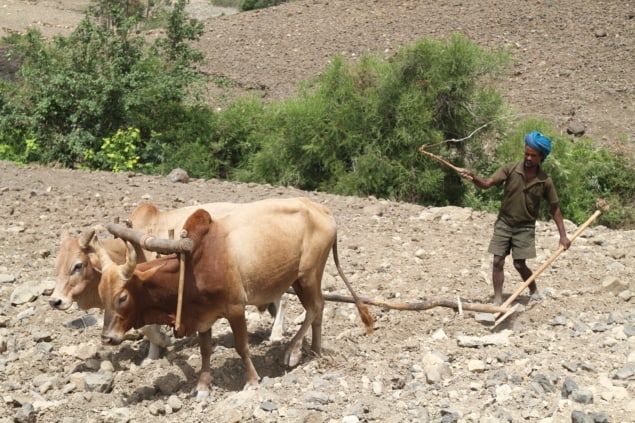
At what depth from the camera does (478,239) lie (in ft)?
35.0

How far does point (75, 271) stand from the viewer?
22.6ft

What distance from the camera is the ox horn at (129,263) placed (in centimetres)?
595

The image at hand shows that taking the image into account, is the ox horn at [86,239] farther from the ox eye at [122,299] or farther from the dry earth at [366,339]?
the ox eye at [122,299]

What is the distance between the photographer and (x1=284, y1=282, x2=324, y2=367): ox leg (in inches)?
273

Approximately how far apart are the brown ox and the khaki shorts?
1985 mm

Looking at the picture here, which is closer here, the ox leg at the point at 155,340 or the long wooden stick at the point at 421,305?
the ox leg at the point at 155,340

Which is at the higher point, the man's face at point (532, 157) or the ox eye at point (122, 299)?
the man's face at point (532, 157)

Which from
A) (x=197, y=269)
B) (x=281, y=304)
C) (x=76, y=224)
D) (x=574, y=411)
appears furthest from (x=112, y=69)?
(x=574, y=411)

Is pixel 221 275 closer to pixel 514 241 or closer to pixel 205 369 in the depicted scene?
pixel 205 369

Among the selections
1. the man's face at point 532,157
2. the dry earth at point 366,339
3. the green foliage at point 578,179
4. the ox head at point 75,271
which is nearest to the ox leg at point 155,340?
the dry earth at point 366,339

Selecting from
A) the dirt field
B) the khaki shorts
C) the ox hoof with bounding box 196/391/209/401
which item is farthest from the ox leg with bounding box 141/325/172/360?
the dirt field

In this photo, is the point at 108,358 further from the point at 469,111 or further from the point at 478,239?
the point at 469,111

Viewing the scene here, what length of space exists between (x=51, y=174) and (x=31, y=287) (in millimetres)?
5154

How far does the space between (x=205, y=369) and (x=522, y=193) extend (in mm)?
3285
